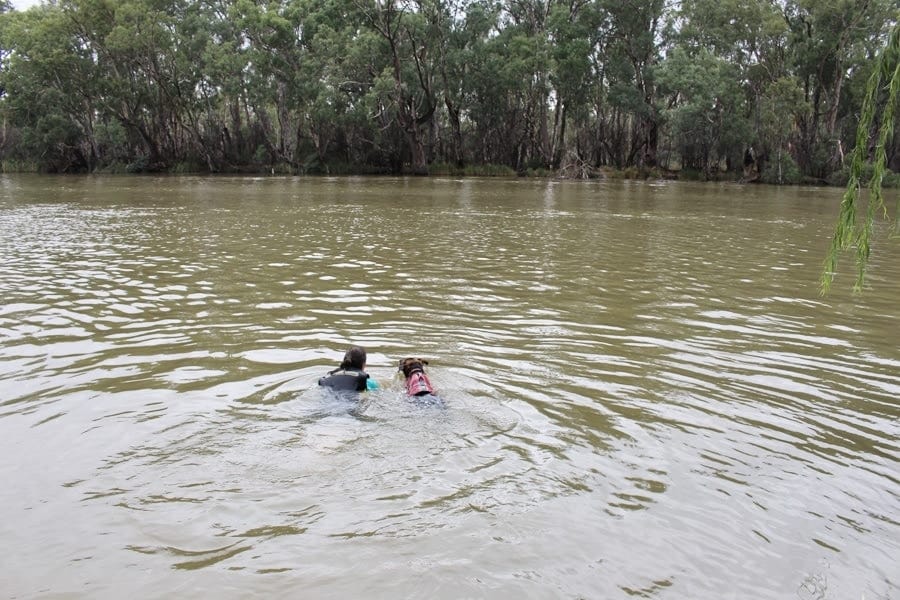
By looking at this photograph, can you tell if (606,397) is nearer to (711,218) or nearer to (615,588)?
(615,588)

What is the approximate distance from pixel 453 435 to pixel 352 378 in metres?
1.22

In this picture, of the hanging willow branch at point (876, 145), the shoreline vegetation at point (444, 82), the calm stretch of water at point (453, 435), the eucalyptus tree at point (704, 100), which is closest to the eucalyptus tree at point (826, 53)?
the shoreline vegetation at point (444, 82)

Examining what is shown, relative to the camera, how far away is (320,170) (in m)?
56.6

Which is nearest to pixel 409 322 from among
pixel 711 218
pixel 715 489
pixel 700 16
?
pixel 715 489

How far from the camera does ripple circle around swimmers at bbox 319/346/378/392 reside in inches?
248

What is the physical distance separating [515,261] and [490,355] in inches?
248

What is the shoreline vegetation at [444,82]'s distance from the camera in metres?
44.7

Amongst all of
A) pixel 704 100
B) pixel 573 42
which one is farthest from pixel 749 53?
pixel 573 42

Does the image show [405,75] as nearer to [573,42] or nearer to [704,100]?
[573,42]

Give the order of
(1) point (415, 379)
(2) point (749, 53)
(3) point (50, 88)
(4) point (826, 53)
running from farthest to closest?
(3) point (50, 88)
(2) point (749, 53)
(4) point (826, 53)
(1) point (415, 379)

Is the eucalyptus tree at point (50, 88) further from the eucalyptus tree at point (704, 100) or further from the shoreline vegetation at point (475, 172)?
the eucalyptus tree at point (704, 100)

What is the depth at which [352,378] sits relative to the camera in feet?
20.6

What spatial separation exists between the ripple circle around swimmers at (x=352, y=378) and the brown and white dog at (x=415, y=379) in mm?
346

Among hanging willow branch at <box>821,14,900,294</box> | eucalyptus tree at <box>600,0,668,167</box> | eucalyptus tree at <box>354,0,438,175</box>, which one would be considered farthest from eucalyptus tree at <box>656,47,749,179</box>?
hanging willow branch at <box>821,14,900,294</box>
